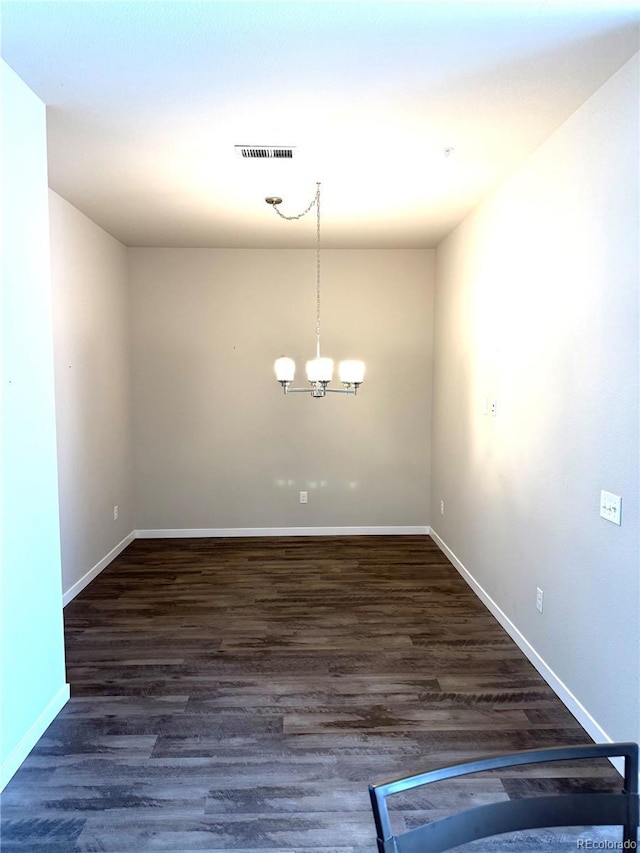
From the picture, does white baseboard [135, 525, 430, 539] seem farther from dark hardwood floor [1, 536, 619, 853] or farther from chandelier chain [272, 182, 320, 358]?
chandelier chain [272, 182, 320, 358]

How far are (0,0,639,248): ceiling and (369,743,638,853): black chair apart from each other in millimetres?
2122

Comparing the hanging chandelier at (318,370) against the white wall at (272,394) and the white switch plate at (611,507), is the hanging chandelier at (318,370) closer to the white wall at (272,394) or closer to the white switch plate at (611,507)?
the white wall at (272,394)

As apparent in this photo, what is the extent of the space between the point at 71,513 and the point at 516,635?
3.09 meters

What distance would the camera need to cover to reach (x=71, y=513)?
3.82 meters

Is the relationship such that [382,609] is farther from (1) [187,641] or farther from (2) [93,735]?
(2) [93,735]

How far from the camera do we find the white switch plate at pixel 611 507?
211 centimetres

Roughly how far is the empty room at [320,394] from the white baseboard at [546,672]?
0.02 metres

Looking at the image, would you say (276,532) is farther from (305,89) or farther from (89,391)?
(305,89)

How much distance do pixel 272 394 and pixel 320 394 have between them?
5.51 feet

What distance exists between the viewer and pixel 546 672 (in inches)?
108

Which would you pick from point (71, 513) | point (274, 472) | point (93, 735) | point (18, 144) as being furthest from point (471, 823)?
point (274, 472)

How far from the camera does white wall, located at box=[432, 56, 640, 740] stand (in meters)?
2.09

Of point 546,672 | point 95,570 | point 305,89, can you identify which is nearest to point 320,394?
point 305,89

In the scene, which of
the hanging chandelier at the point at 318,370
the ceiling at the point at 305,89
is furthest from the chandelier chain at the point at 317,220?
the ceiling at the point at 305,89
